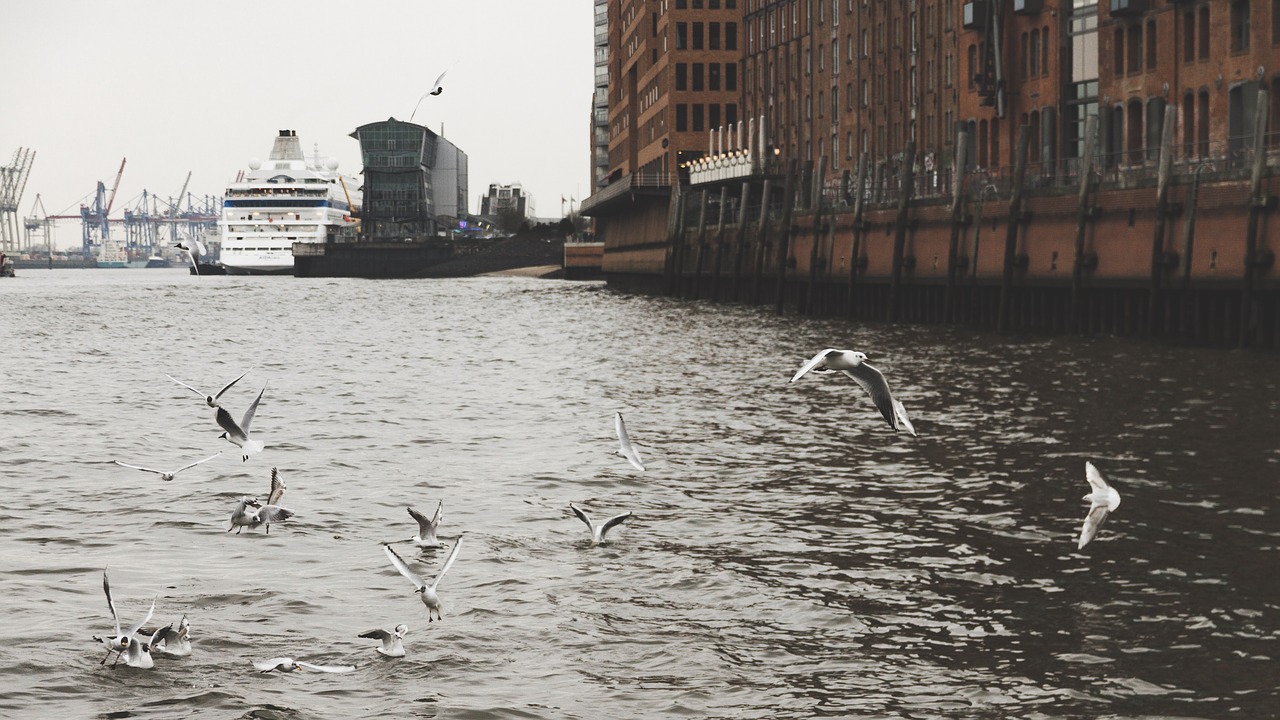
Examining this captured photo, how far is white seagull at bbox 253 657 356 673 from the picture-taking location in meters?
12.6

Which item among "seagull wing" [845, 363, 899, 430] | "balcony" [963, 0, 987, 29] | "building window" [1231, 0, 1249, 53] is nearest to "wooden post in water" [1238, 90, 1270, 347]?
"building window" [1231, 0, 1249, 53]

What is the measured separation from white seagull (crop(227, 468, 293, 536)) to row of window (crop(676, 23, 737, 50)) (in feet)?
413

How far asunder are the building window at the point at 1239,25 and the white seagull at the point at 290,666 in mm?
55410

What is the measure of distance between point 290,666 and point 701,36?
133m

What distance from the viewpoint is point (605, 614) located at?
15375 mm

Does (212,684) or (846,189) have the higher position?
(846,189)

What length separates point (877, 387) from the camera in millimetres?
13398

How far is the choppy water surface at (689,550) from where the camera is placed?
1305 centimetres

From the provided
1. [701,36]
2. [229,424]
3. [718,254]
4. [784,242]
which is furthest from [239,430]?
[701,36]

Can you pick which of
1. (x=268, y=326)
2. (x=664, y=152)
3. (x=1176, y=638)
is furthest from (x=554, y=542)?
(x=664, y=152)

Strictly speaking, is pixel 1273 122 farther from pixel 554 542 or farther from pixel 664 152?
pixel 664 152

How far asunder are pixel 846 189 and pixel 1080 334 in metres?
33.4

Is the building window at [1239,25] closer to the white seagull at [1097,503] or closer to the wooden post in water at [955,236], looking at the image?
the wooden post in water at [955,236]

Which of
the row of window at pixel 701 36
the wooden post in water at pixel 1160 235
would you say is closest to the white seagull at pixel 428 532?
the wooden post in water at pixel 1160 235
